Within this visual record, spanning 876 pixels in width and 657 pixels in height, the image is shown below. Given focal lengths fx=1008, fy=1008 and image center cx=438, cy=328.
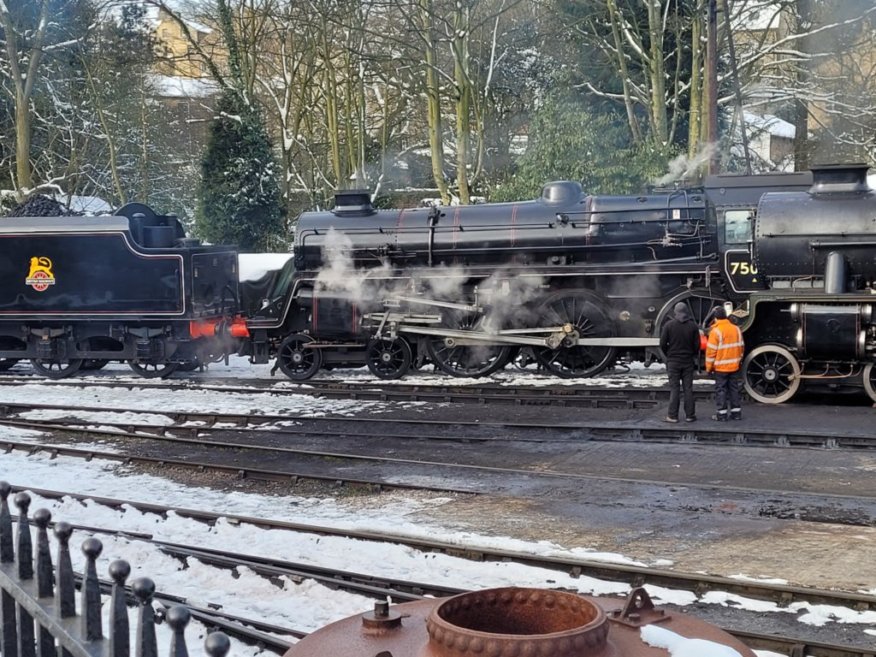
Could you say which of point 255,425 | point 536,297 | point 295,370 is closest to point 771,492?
point 255,425

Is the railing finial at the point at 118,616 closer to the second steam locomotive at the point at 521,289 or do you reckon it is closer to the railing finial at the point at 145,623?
the railing finial at the point at 145,623

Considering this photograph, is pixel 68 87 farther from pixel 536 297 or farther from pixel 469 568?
pixel 469 568

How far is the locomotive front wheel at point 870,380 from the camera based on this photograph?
42.7 feet

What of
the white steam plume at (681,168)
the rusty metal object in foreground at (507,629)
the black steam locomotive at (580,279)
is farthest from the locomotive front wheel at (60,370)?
the rusty metal object in foreground at (507,629)

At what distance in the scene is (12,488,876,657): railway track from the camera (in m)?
5.48

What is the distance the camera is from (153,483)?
394 inches

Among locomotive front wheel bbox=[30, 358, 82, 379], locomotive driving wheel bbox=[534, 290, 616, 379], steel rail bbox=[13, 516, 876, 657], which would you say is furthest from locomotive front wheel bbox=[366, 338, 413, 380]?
steel rail bbox=[13, 516, 876, 657]

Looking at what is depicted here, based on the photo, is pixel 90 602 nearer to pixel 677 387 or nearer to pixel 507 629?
pixel 507 629

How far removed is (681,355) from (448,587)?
693cm

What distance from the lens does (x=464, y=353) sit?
16953 millimetres

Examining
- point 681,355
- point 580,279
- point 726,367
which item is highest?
point 580,279

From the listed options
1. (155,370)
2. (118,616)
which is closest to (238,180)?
(155,370)

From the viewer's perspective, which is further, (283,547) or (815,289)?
(815,289)

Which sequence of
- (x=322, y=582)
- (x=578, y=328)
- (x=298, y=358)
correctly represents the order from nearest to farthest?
(x=322, y=582), (x=578, y=328), (x=298, y=358)
